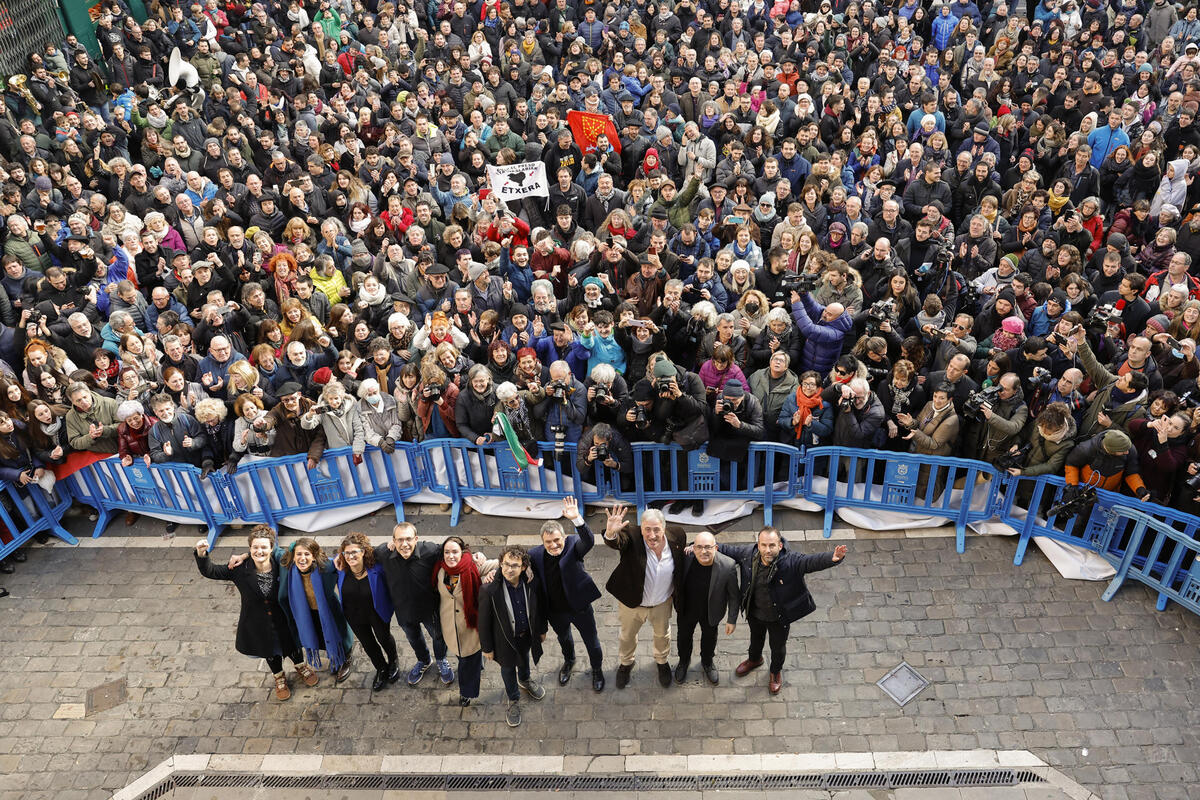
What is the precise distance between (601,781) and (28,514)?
6.86 metres

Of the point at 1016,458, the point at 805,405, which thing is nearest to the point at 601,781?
the point at 805,405

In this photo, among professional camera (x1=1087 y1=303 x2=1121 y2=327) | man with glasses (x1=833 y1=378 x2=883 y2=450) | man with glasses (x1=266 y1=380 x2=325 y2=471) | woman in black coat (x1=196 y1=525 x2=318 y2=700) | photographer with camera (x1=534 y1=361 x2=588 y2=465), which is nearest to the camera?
woman in black coat (x1=196 y1=525 x2=318 y2=700)

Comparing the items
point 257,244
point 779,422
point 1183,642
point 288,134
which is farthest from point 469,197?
point 1183,642

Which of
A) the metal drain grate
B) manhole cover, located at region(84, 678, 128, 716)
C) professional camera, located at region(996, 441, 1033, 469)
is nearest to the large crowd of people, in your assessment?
professional camera, located at region(996, 441, 1033, 469)

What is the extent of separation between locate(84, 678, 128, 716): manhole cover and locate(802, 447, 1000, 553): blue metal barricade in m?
6.67

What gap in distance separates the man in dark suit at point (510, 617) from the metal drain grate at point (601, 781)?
80cm

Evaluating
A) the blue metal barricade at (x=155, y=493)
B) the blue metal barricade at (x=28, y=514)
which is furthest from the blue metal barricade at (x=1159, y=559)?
the blue metal barricade at (x=28, y=514)

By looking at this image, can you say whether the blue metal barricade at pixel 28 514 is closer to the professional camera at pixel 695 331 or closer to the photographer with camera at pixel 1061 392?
the professional camera at pixel 695 331

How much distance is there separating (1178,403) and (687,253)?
5.69 metres

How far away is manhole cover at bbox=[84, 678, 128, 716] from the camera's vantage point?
7.70 m

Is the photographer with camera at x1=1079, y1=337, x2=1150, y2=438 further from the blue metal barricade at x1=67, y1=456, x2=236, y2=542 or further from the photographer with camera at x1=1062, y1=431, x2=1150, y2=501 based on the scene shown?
the blue metal barricade at x1=67, y1=456, x2=236, y2=542

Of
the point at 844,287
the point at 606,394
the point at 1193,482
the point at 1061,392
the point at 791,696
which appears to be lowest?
the point at 791,696

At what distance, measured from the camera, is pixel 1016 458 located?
26.2 ft

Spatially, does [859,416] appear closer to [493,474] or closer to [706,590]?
[706,590]
